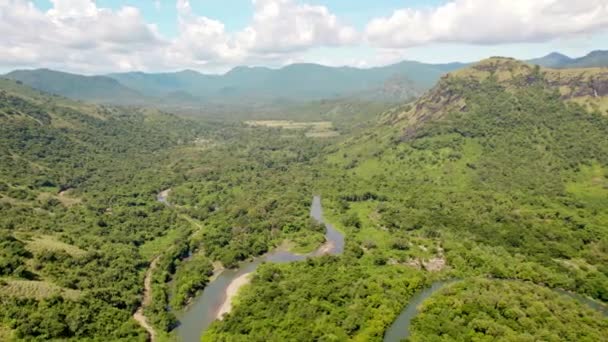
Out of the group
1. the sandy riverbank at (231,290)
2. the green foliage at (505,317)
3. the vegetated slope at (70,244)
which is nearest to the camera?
the green foliage at (505,317)

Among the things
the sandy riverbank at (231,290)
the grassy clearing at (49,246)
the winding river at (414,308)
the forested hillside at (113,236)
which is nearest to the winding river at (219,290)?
the sandy riverbank at (231,290)

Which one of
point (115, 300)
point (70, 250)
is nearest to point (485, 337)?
point (115, 300)

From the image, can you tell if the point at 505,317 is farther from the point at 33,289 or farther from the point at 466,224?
the point at 33,289

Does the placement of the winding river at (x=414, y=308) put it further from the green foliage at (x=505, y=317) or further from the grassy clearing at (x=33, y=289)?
the grassy clearing at (x=33, y=289)

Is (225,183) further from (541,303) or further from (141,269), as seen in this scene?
(541,303)

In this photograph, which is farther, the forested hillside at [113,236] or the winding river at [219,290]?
the winding river at [219,290]

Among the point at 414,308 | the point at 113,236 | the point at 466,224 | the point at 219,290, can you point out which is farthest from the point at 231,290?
the point at 466,224

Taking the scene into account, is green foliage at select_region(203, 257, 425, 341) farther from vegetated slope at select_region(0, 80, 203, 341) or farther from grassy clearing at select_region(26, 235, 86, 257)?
grassy clearing at select_region(26, 235, 86, 257)
